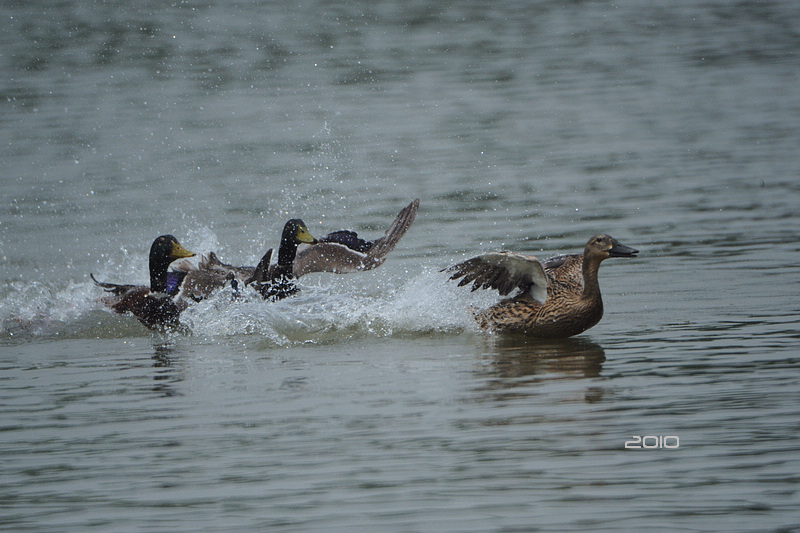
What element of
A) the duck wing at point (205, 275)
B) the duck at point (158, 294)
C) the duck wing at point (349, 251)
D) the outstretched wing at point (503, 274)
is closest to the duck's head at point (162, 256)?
the duck at point (158, 294)

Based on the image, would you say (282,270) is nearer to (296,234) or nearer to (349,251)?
(296,234)

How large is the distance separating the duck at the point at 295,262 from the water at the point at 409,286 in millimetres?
249

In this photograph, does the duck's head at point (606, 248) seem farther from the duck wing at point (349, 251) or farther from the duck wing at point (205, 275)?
the duck wing at point (205, 275)

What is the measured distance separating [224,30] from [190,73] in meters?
5.46

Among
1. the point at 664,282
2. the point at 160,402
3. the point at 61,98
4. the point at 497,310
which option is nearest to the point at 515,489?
the point at 160,402

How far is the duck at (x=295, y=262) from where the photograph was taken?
994 centimetres

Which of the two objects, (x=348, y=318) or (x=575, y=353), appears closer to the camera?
(x=575, y=353)

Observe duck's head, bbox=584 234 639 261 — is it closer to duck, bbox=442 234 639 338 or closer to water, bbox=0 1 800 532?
duck, bbox=442 234 639 338

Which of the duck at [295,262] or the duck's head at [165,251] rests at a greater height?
the duck's head at [165,251]

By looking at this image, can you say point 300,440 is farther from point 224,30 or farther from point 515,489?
point 224,30

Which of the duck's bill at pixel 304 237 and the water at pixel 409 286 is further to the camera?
the duck's bill at pixel 304 237

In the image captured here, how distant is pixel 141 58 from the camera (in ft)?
89.5

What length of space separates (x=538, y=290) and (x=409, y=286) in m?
1.05

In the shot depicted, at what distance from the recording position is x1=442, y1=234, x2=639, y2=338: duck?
8242 mm
